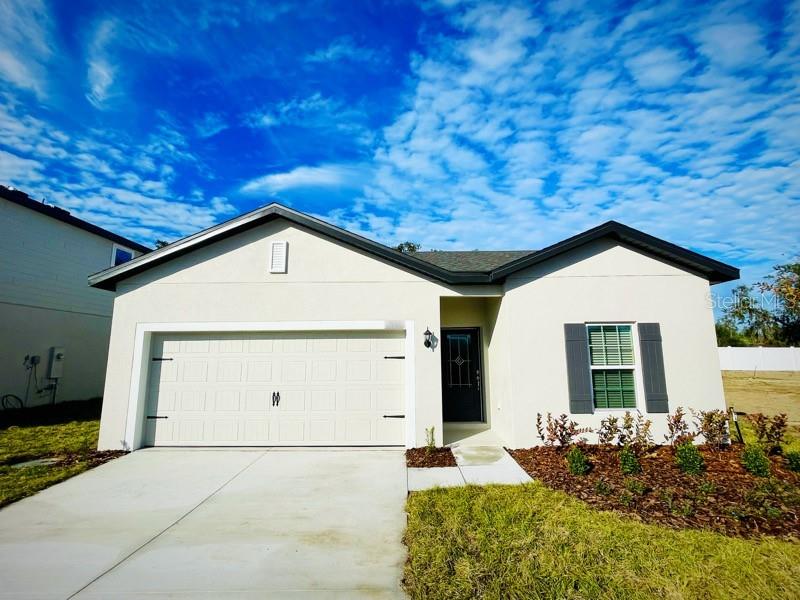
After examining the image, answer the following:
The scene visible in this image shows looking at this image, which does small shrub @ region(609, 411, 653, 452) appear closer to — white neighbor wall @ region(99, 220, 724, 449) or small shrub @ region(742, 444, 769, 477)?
white neighbor wall @ region(99, 220, 724, 449)

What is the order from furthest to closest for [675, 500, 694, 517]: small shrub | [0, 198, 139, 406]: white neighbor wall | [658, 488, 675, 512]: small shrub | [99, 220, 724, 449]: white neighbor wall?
[0, 198, 139, 406]: white neighbor wall < [99, 220, 724, 449]: white neighbor wall < [658, 488, 675, 512]: small shrub < [675, 500, 694, 517]: small shrub

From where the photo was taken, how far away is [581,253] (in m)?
7.42

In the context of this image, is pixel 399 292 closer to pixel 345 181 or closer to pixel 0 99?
pixel 345 181

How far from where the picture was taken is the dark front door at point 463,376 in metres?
9.26

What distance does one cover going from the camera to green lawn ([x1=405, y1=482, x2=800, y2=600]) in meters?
2.84

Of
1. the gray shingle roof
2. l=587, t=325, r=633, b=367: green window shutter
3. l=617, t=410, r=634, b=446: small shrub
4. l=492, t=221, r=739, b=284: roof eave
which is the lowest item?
l=617, t=410, r=634, b=446: small shrub

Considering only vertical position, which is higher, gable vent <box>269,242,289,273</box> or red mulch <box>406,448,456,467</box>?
gable vent <box>269,242,289,273</box>

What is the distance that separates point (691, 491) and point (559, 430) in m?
2.16

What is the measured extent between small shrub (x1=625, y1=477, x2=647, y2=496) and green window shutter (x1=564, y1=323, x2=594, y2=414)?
81.0 inches

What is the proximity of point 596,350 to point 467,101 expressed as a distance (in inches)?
255

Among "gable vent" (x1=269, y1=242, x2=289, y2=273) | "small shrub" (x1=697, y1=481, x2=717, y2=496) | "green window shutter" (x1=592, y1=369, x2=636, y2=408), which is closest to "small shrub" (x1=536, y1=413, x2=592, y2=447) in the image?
"green window shutter" (x1=592, y1=369, x2=636, y2=408)

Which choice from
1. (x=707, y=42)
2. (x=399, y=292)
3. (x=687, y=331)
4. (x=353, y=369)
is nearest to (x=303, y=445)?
(x=353, y=369)

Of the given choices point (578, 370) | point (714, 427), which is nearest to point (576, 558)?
point (578, 370)

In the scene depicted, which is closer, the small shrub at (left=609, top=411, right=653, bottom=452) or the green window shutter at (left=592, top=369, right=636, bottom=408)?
the small shrub at (left=609, top=411, right=653, bottom=452)
